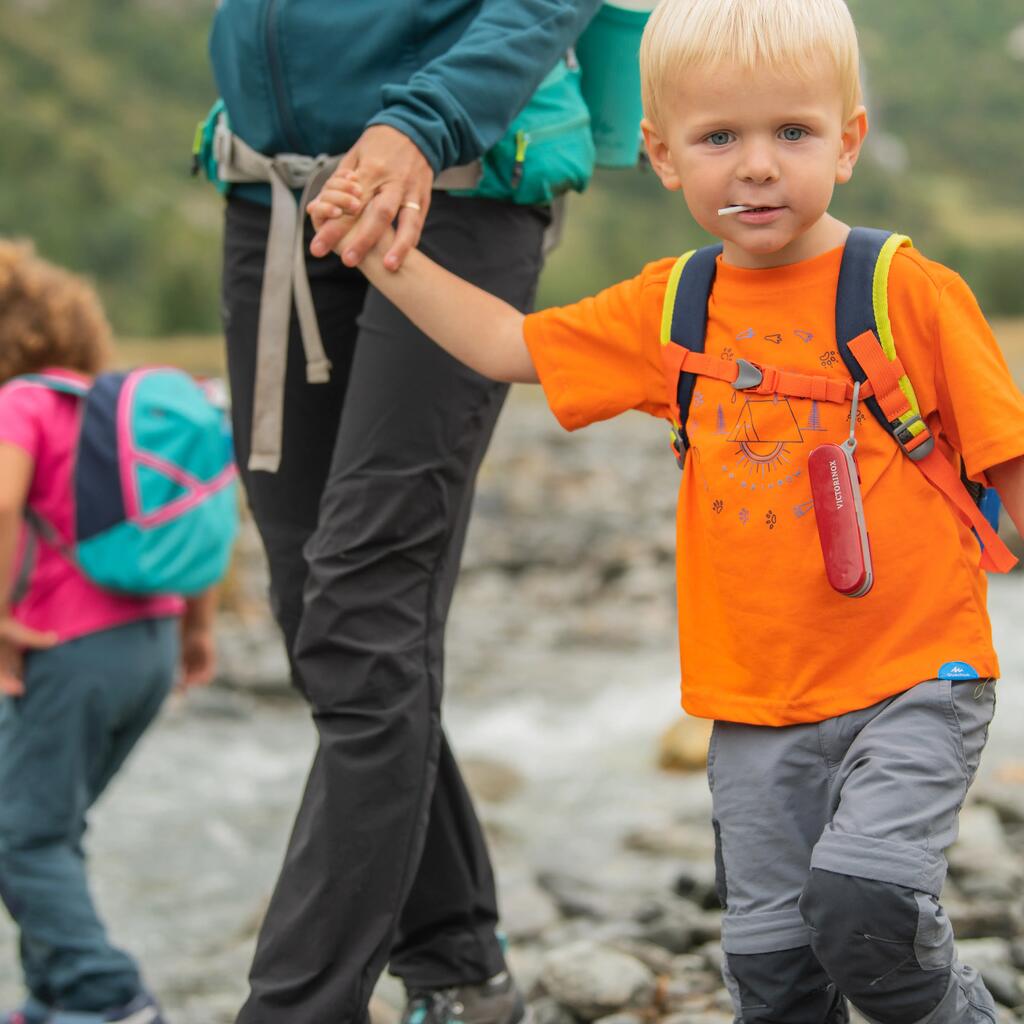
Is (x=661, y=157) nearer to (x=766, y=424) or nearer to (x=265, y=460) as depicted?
(x=766, y=424)

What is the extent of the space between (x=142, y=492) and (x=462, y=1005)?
1518mm

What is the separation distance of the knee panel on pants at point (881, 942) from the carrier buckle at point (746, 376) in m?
0.68

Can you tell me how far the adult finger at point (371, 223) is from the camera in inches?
100

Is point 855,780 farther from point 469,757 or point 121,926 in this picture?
point 469,757

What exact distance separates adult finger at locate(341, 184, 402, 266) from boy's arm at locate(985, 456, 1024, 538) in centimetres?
98

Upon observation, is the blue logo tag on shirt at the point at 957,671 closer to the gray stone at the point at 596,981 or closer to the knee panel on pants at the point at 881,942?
the knee panel on pants at the point at 881,942

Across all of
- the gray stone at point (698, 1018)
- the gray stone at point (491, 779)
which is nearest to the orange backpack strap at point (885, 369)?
the gray stone at point (698, 1018)

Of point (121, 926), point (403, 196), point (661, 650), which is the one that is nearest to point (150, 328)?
point (661, 650)

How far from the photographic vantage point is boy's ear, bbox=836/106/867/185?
240 cm

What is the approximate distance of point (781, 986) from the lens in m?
2.39

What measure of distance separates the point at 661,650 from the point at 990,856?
5.01 m

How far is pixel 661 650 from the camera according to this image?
963 cm

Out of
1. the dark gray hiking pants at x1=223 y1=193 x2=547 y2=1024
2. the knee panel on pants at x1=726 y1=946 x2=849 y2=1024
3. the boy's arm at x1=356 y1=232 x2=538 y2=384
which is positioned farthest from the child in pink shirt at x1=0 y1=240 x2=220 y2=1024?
the knee panel on pants at x1=726 y1=946 x2=849 y2=1024

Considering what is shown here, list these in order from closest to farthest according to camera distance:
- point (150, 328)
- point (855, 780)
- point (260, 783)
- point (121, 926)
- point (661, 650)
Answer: point (855, 780) < point (121, 926) < point (260, 783) < point (661, 650) < point (150, 328)
